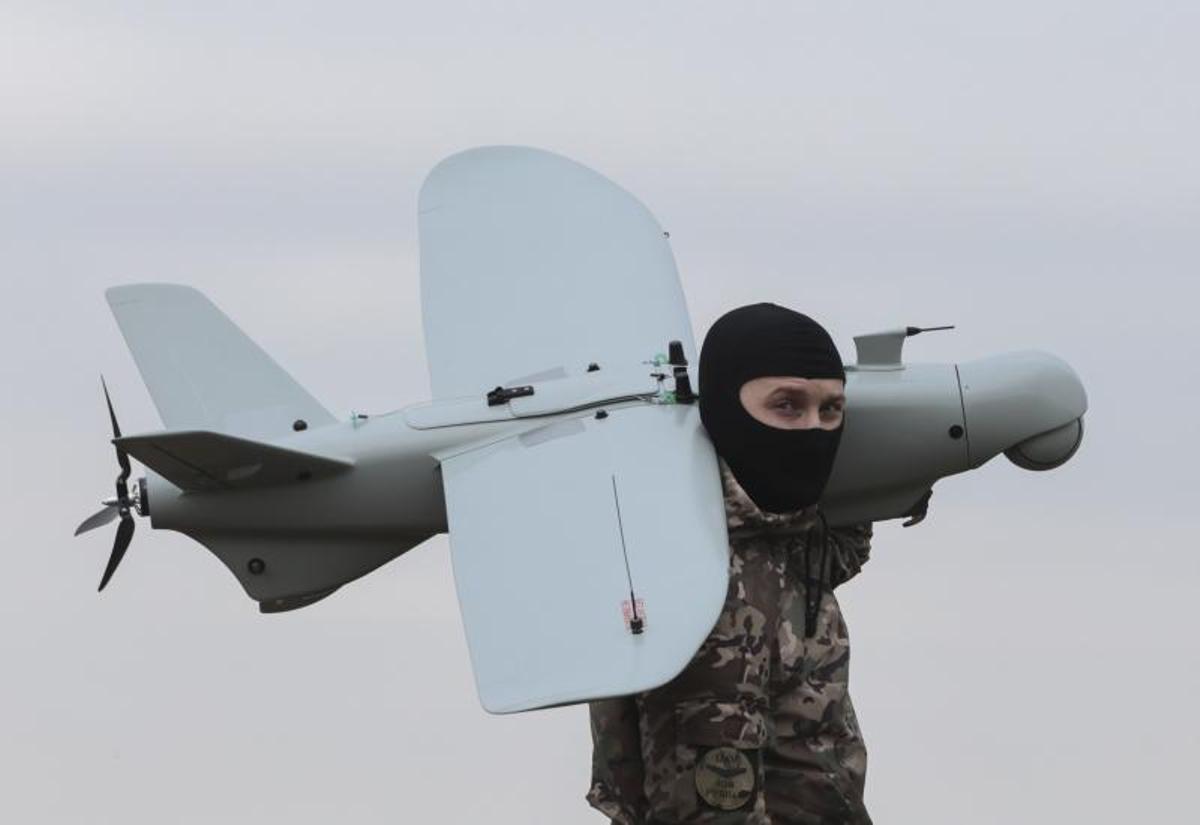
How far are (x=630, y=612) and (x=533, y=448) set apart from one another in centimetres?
122

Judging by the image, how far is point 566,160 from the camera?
13852mm

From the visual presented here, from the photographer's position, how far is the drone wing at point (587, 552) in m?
10.8

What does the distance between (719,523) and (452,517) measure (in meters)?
1.11

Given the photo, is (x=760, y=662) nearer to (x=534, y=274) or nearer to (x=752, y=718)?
(x=752, y=718)

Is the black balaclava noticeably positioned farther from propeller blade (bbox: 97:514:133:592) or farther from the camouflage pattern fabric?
propeller blade (bbox: 97:514:133:592)

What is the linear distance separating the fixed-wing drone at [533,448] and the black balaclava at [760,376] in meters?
0.17

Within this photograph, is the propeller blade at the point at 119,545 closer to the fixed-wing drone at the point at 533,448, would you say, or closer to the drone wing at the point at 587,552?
the fixed-wing drone at the point at 533,448

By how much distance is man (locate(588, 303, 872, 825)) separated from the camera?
11.4 metres

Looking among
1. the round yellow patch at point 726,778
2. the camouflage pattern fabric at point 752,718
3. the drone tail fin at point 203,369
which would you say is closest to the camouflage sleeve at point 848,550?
the camouflage pattern fabric at point 752,718

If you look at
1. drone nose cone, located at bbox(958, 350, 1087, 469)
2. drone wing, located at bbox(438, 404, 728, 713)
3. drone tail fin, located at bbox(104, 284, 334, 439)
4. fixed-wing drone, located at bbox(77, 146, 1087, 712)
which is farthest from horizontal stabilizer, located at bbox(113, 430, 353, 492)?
drone nose cone, located at bbox(958, 350, 1087, 469)

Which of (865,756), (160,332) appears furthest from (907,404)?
(160,332)

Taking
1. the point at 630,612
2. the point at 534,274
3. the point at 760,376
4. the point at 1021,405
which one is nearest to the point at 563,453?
the point at 760,376

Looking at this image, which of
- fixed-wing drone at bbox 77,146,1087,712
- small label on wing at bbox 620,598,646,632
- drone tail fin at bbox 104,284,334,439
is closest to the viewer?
small label on wing at bbox 620,598,646,632

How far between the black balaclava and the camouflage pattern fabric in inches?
4.5
